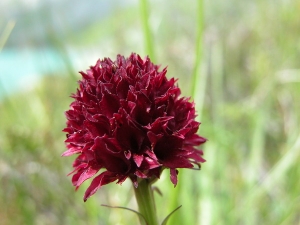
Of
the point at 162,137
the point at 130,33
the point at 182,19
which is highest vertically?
the point at 182,19

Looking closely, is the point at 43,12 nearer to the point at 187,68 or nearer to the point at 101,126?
the point at 101,126

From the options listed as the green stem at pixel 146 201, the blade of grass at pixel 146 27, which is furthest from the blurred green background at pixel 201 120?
the green stem at pixel 146 201

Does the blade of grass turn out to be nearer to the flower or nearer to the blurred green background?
the blurred green background

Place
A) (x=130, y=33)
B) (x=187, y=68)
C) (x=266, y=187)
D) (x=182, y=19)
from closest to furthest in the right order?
(x=266, y=187), (x=187, y=68), (x=130, y=33), (x=182, y=19)

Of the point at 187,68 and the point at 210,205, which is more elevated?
the point at 187,68

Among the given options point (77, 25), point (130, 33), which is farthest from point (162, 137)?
point (77, 25)
